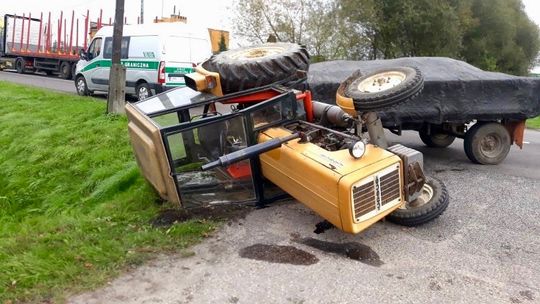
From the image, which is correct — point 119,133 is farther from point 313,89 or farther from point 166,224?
point 166,224

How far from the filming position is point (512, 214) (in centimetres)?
524

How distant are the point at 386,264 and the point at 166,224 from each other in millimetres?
1951

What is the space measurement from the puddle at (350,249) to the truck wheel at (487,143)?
3717mm

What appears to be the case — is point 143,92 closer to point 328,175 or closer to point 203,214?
point 203,214

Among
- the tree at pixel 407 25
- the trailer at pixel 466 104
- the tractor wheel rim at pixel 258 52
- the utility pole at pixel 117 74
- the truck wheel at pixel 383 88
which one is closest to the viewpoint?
the truck wheel at pixel 383 88

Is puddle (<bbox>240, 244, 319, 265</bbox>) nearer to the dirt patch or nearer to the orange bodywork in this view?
the orange bodywork

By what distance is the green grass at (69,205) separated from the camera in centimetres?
383

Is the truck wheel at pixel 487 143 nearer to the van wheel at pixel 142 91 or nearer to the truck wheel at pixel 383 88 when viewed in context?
the truck wheel at pixel 383 88

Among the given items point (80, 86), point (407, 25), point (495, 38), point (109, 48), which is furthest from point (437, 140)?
point (495, 38)

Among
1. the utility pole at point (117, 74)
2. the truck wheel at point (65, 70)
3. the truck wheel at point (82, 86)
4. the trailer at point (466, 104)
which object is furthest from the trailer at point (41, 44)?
the trailer at point (466, 104)

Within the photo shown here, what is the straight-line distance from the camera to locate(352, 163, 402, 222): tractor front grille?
410 centimetres

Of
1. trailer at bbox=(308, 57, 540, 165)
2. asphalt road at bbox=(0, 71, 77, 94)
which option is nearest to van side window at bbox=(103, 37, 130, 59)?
asphalt road at bbox=(0, 71, 77, 94)

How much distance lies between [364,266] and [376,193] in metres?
0.60

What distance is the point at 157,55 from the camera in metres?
14.3
